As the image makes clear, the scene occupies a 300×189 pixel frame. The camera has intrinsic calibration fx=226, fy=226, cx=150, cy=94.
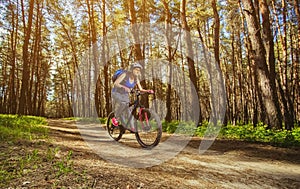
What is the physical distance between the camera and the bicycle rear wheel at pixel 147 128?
503 centimetres

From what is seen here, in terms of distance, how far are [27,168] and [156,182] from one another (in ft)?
5.74

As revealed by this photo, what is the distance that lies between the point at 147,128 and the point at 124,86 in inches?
44.0

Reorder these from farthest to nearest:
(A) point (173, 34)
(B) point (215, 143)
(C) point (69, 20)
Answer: (C) point (69, 20) → (A) point (173, 34) → (B) point (215, 143)

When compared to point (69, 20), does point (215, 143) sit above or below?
below

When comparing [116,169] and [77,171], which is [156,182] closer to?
[116,169]

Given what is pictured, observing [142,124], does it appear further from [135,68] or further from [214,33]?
[214,33]

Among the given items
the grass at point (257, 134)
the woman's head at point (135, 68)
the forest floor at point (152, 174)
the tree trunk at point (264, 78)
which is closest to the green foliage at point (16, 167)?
the forest floor at point (152, 174)

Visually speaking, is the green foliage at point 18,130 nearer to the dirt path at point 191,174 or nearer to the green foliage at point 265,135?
the dirt path at point 191,174

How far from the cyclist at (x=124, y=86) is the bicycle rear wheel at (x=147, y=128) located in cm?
43

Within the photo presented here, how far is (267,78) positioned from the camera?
8398mm

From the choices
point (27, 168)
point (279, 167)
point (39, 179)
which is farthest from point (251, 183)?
point (27, 168)

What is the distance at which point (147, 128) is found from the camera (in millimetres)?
5293

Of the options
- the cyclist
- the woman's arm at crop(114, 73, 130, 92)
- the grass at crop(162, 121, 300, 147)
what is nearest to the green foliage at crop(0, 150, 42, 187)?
the woman's arm at crop(114, 73, 130, 92)

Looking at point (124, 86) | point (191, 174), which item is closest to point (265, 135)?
point (191, 174)
